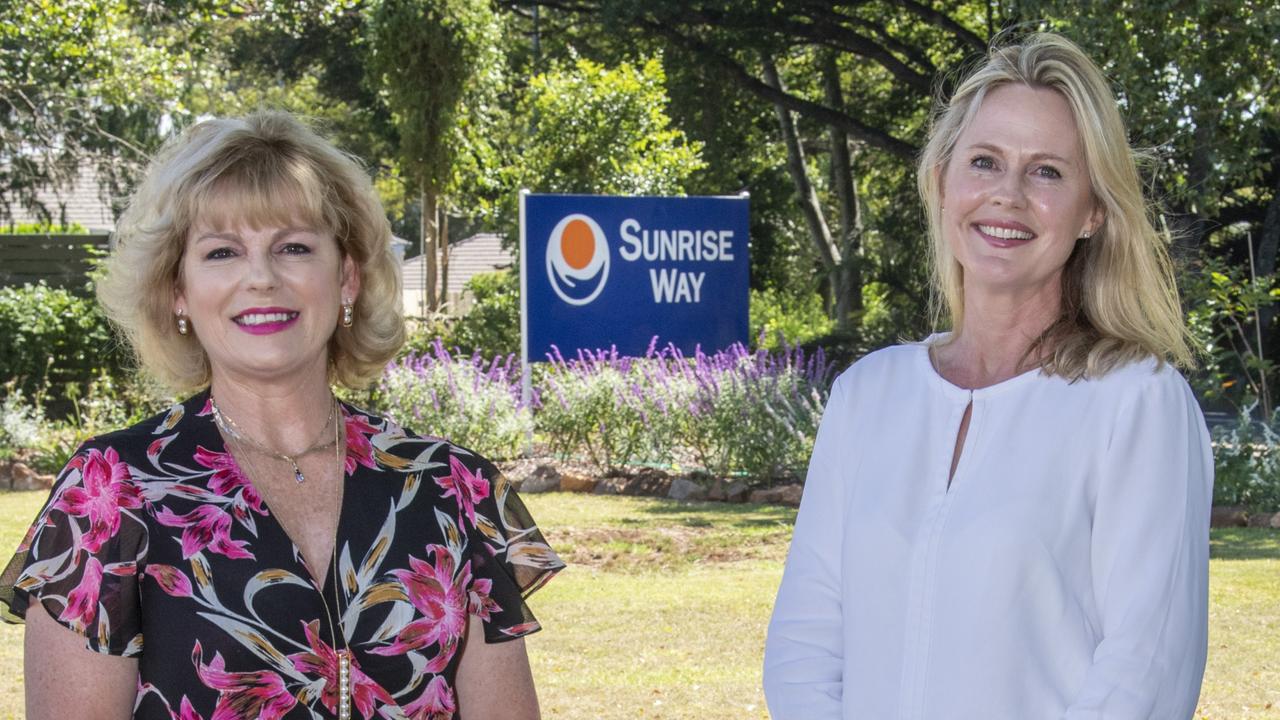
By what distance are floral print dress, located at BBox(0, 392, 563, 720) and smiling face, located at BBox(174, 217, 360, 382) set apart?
0.46ft

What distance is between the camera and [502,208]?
19859 millimetres

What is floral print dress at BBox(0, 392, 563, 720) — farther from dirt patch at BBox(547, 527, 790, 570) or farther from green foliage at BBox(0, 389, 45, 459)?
green foliage at BBox(0, 389, 45, 459)

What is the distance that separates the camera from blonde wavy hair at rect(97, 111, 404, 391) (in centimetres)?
252

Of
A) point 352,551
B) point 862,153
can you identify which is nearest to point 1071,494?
point 352,551

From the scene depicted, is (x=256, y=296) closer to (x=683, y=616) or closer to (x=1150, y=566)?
(x=1150, y=566)

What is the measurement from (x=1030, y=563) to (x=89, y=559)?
1.46 m

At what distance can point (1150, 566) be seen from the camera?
2.20 metres

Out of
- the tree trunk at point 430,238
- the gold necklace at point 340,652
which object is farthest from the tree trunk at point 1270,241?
the gold necklace at point 340,652

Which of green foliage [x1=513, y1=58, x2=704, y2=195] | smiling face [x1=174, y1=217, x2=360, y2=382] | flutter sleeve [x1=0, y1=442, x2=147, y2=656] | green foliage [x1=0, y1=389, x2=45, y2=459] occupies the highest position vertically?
green foliage [x1=513, y1=58, x2=704, y2=195]

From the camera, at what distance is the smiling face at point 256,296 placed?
8.27 feet

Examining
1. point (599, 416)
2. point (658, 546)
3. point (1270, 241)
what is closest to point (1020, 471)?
point (658, 546)

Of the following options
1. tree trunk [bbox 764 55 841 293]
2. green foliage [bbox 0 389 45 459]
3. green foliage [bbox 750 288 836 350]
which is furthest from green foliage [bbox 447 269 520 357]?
green foliage [bbox 750 288 836 350]

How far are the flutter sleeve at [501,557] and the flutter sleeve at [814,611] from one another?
1.44ft

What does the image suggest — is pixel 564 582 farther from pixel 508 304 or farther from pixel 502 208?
pixel 502 208
